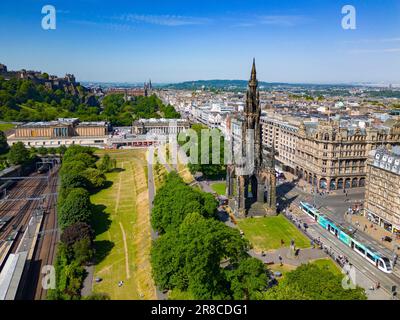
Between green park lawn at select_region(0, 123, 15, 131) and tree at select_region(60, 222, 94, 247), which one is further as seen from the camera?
green park lawn at select_region(0, 123, 15, 131)

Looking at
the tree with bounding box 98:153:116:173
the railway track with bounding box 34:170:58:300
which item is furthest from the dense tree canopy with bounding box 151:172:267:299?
the tree with bounding box 98:153:116:173

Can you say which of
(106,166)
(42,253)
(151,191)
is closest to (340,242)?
(151,191)

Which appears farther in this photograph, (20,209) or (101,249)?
(20,209)

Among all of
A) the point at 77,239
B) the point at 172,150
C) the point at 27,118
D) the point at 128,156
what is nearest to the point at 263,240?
the point at 77,239

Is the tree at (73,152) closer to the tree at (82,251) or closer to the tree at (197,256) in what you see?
the tree at (82,251)

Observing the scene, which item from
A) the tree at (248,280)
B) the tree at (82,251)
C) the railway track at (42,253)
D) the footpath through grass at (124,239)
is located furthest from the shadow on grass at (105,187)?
the tree at (248,280)

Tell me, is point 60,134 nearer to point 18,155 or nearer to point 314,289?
point 18,155

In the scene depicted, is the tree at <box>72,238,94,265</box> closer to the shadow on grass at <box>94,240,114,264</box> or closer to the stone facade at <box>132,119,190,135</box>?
the shadow on grass at <box>94,240,114,264</box>
